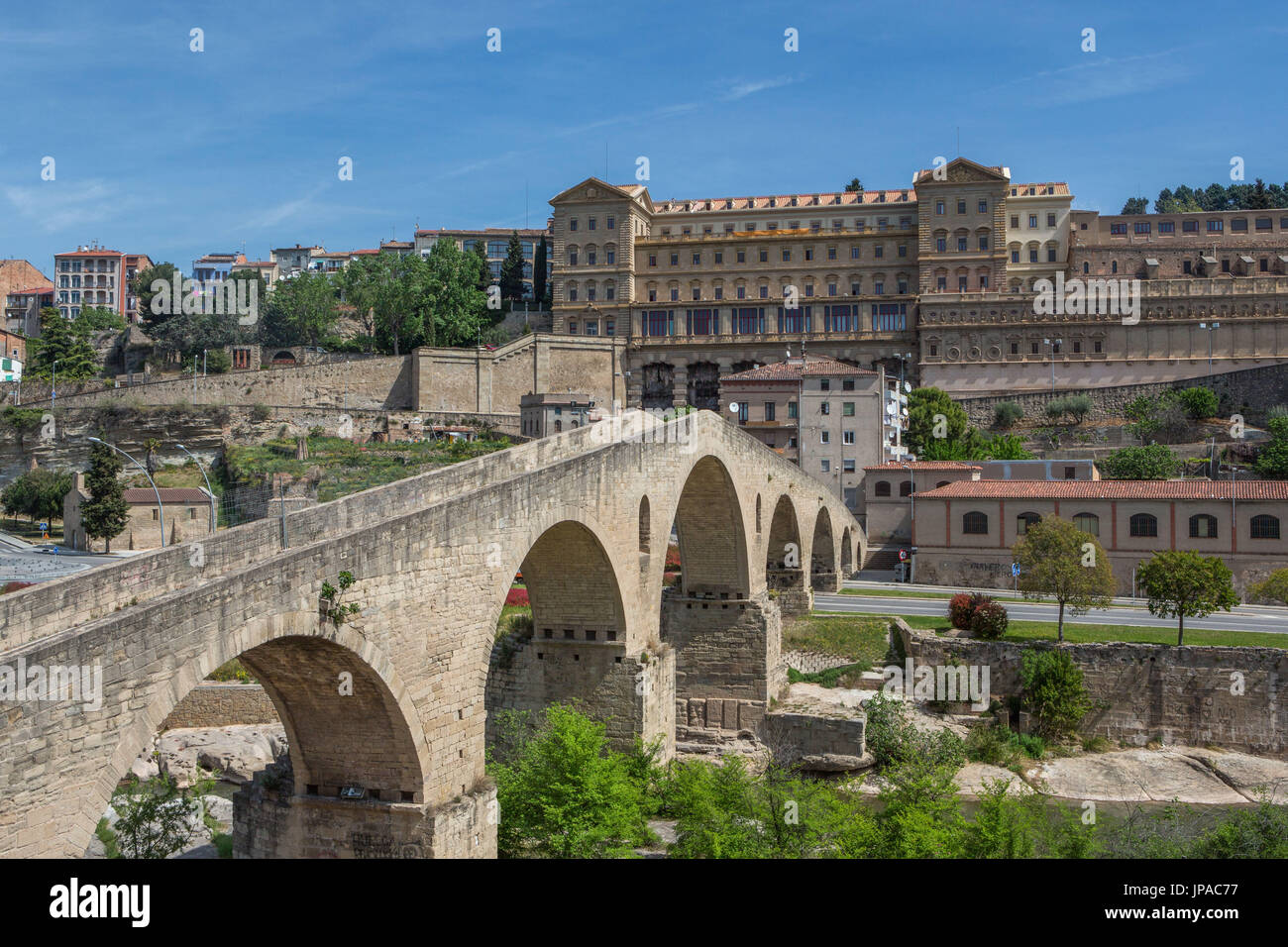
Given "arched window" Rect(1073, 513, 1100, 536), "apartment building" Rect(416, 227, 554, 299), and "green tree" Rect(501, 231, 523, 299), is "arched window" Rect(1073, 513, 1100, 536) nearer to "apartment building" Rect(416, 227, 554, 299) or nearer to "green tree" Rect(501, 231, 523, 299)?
"green tree" Rect(501, 231, 523, 299)

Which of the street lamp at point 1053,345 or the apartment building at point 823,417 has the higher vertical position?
the street lamp at point 1053,345

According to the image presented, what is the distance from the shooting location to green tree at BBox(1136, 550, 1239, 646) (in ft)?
119

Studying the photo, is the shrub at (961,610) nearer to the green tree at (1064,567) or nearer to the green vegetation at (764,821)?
the green tree at (1064,567)

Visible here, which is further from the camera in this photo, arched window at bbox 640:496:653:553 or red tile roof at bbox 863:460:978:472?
red tile roof at bbox 863:460:978:472

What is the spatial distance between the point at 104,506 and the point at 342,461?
1733cm

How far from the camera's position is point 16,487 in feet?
205

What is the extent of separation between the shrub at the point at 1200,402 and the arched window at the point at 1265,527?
2916cm

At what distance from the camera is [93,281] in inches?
5281

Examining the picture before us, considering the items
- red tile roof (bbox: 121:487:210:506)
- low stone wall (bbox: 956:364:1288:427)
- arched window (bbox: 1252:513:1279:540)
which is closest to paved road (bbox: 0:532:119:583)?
red tile roof (bbox: 121:487:210:506)

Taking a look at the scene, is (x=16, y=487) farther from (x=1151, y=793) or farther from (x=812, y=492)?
(x=1151, y=793)

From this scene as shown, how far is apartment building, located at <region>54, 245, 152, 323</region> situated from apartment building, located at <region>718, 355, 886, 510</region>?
95294mm

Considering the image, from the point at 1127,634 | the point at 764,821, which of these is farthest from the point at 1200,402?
the point at 764,821

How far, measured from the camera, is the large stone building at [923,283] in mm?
85562

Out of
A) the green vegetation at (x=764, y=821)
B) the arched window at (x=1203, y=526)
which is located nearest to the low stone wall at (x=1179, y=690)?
the green vegetation at (x=764, y=821)
